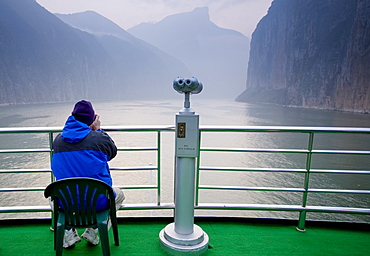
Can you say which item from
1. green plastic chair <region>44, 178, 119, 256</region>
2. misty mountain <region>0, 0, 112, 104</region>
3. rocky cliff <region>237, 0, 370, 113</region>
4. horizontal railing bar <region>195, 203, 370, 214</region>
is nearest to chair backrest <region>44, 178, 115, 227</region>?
green plastic chair <region>44, 178, 119, 256</region>

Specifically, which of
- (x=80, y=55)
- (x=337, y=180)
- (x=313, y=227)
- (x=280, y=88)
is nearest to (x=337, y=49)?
(x=280, y=88)

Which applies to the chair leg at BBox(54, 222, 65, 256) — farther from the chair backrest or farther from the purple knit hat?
the purple knit hat

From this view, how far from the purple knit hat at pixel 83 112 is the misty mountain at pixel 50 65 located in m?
75.9

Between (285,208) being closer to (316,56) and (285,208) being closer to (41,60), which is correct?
(316,56)

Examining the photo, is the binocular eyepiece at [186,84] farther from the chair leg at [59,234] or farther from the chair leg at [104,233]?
the chair leg at [59,234]

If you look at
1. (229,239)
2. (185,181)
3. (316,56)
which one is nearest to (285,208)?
(229,239)

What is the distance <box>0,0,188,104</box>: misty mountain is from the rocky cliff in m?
57.5

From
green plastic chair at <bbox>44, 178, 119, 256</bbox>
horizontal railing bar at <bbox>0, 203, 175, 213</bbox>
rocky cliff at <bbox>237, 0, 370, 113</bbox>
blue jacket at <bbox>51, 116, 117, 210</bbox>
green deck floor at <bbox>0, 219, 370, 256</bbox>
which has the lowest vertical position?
green deck floor at <bbox>0, 219, 370, 256</bbox>

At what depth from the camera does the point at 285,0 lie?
94000 mm

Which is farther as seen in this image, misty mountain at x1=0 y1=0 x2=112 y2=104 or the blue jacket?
misty mountain at x1=0 y1=0 x2=112 y2=104

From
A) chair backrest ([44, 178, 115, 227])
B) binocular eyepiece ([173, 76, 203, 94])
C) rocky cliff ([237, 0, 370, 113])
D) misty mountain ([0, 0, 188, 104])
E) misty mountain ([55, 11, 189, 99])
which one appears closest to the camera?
chair backrest ([44, 178, 115, 227])

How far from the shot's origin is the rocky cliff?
52562mm

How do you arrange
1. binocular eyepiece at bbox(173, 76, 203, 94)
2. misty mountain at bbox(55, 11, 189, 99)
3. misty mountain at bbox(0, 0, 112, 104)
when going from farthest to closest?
1. misty mountain at bbox(55, 11, 189, 99)
2. misty mountain at bbox(0, 0, 112, 104)
3. binocular eyepiece at bbox(173, 76, 203, 94)

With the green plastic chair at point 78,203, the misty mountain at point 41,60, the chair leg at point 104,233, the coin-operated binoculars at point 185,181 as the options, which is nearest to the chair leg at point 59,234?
the green plastic chair at point 78,203
